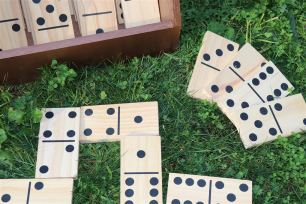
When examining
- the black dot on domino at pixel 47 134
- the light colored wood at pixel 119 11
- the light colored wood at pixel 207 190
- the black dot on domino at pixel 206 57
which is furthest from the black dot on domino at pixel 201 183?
the light colored wood at pixel 119 11

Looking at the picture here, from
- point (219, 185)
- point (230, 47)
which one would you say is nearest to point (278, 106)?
point (230, 47)

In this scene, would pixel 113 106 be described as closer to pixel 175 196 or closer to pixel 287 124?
pixel 175 196

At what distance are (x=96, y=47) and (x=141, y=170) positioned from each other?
81 cm

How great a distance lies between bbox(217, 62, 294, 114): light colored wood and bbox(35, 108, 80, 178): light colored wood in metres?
0.95

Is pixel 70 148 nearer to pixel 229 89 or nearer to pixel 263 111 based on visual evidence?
pixel 229 89

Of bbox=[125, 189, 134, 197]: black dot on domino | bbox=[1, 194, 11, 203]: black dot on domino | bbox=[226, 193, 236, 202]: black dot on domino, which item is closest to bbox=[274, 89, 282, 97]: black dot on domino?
bbox=[226, 193, 236, 202]: black dot on domino

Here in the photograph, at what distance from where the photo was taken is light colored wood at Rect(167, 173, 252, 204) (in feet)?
10.8

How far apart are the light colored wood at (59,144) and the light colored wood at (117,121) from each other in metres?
0.07

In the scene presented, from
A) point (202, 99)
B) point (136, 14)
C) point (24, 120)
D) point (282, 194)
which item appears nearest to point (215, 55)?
point (202, 99)

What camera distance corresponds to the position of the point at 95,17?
141 inches

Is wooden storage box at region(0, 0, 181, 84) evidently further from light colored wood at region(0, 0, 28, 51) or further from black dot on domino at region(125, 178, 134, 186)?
black dot on domino at region(125, 178, 134, 186)

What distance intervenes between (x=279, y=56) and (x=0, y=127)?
1.92 m

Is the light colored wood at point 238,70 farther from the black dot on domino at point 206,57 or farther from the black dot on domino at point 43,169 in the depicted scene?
the black dot on domino at point 43,169

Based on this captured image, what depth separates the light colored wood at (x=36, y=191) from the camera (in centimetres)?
326
